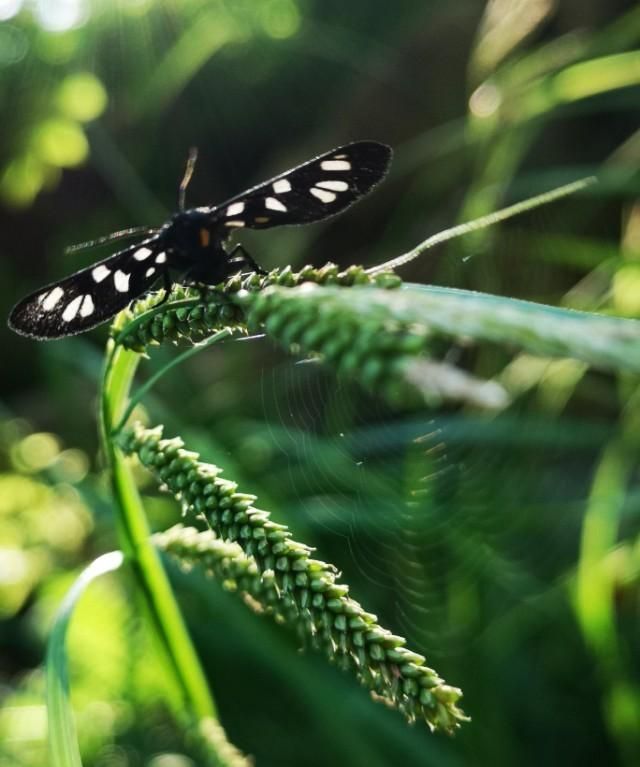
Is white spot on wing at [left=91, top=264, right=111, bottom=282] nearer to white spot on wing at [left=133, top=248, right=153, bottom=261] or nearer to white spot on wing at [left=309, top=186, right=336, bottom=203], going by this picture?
white spot on wing at [left=133, top=248, right=153, bottom=261]


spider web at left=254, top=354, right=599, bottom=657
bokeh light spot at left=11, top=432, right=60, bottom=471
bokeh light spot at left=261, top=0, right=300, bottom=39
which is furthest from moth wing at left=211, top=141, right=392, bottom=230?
bokeh light spot at left=261, top=0, right=300, bottom=39

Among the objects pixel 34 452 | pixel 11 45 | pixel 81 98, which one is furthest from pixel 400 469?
pixel 11 45

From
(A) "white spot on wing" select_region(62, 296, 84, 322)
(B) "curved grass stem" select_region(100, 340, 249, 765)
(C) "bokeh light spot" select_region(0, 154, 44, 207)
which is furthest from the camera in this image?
(C) "bokeh light spot" select_region(0, 154, 44, 207)

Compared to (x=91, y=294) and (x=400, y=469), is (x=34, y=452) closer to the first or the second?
(x=400, y=469)

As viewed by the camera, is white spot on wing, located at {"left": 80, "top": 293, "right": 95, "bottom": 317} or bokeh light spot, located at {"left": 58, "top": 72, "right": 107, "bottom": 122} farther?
bokeh light spot, located at {"left": 58, "top": 72, "right": 107, "bottom": 122}

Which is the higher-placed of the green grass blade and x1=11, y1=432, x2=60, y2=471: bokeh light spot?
x1=11, y1=432, x2=60, y2=471: bokeh light spot

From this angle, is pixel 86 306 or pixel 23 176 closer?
pixel 86 306

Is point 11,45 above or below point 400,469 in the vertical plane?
above
